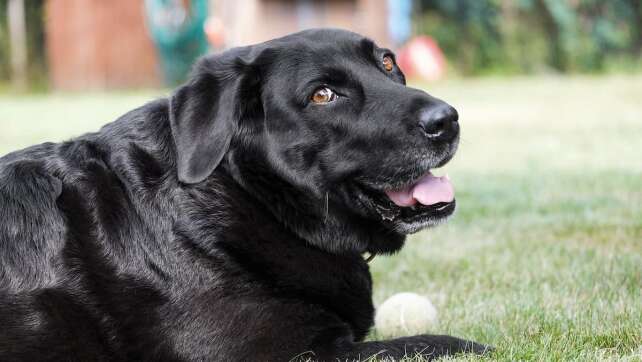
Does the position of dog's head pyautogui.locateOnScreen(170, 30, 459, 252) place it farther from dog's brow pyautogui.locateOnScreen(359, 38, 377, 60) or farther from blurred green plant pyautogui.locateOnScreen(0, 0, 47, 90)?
blurred green plant pyautogui.locateOnScreen(0, 0, 47, 90)

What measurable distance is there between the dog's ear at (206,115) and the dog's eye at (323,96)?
219mm

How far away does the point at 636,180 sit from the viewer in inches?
255

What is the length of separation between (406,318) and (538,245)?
64.4 inches

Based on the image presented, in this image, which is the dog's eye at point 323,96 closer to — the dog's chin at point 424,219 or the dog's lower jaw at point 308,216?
the dog's lower jaw at point 308,216

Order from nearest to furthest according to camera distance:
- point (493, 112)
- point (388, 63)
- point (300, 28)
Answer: point (388, 63) → point (493, 112) → point (300, 28)

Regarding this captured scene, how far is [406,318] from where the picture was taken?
10.5 ft

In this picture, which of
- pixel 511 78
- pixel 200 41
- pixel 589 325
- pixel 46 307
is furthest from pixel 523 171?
pixel 200 41

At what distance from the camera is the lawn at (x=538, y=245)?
3.03 m

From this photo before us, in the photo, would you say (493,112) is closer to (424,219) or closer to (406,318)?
(406,318)

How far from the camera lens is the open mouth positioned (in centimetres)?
281

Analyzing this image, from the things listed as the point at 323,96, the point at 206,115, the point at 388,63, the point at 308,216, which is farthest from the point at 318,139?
the point at 388,63

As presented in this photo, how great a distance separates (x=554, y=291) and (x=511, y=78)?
14494mm

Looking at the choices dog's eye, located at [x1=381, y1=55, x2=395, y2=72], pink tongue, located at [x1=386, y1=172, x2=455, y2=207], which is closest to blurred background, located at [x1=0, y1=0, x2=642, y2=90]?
dog's eye, located at [x1=381, y1=55, x2=395, y2=72]

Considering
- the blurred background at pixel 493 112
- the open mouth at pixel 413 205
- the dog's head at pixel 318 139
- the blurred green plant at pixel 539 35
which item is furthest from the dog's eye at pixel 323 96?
the blurred green plant at pixel 539 35
